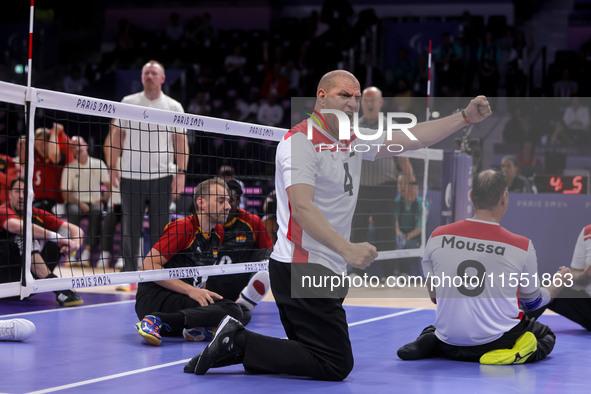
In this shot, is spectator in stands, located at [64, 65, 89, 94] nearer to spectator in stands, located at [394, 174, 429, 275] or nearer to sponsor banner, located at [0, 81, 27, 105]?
spectator in stands, located at [394, 174, 429, 275]

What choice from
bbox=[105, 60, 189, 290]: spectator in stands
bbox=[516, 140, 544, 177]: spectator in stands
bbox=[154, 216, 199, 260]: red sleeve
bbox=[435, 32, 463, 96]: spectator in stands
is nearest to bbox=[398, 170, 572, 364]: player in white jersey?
bbox=[154, 216, 199, 260]: red sleeve

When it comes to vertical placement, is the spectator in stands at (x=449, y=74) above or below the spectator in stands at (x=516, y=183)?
above

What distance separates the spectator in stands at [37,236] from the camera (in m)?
6.81

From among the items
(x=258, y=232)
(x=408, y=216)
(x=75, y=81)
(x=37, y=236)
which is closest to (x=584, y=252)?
(x=258, y=232)

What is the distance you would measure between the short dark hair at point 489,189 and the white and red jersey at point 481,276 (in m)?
0.12

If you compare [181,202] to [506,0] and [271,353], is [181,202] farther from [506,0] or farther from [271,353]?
[506,0]

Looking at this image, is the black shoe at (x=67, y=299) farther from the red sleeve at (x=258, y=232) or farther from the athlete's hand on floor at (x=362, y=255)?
the athlete's hand on floor at (x=362, y=255)

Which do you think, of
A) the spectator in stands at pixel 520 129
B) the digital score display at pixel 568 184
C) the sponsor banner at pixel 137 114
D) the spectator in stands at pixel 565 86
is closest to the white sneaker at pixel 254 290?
the sponsor banner at pixel 137 114

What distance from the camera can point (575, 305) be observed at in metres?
5.85

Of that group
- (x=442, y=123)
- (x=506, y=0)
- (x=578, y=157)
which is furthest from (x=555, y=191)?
(x=506, y=0)

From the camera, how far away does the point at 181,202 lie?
36.8ft

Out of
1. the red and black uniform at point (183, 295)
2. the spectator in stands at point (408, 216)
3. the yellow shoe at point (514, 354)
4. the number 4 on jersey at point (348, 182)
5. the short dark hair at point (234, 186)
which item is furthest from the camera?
the spectator in stands at point (408, 216)

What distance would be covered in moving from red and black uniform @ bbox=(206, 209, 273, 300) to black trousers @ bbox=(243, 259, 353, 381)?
8.04ft

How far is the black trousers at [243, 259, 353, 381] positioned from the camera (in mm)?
3998
